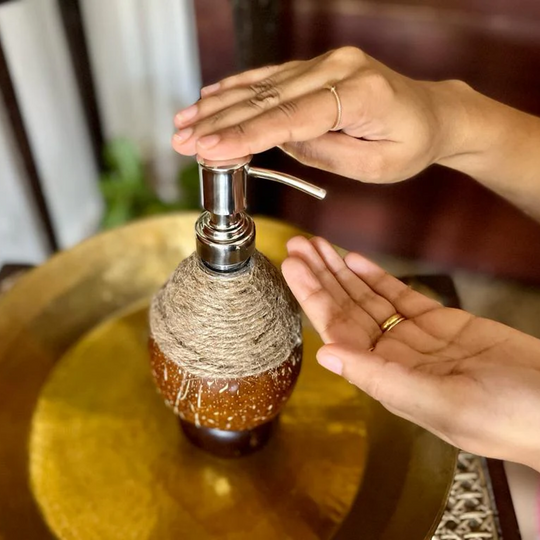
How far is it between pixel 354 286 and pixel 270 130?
0.63 feet

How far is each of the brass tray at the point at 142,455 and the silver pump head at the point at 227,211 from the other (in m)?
0.22

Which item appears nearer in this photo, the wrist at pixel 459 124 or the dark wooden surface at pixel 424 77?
the wrist at pixel 459 124

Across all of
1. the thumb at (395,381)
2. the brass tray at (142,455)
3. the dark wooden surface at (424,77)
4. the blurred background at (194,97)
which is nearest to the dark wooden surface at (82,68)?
the blurred background at (194,97)

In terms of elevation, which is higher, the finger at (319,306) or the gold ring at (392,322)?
the finger at (319,306)

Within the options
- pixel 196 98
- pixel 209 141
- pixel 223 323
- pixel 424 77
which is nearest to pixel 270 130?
pixel 209 141

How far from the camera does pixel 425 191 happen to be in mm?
1182

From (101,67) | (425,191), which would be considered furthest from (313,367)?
(101,67)

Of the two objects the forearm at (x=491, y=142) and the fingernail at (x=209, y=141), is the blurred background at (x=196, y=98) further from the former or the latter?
the fingernail at (x=209, y=141)

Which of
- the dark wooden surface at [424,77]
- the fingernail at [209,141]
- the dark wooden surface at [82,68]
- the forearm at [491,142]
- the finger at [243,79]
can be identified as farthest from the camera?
the dark wooden surface at [82,68]

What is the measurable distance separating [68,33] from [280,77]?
786 millimetres

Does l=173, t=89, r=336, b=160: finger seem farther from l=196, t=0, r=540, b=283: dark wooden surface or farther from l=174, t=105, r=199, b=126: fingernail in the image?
l=196, t=0, r=540, b=283: dark wooden surface

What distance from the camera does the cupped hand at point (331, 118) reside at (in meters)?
0.48

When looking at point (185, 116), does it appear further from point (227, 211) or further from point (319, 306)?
point (319, 306)

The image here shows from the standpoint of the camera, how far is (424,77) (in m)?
1.02
